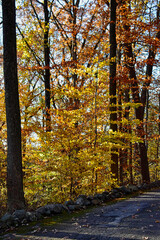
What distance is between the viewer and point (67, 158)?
677 cm

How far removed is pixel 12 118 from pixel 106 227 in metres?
3.34

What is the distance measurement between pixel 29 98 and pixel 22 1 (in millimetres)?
5406

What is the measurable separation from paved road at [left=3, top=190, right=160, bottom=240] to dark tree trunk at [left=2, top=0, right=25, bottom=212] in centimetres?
132

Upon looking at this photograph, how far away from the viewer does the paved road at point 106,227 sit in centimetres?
371

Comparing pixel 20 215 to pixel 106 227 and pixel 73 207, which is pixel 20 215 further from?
pixel 106 227

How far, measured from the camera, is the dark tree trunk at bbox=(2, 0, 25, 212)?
5.48m

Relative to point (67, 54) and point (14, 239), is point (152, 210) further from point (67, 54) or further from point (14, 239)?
point (67, 54)

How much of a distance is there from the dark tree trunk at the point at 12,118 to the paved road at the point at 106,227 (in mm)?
1323

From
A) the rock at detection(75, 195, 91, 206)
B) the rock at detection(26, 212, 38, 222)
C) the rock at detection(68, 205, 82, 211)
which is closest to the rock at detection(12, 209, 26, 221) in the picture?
the rock at detection(26, 212, 38, 222)

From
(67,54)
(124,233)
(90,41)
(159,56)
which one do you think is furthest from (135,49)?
(124,233)

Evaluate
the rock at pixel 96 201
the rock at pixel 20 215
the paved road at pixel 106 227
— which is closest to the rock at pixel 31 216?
the rock at pixel 20 215

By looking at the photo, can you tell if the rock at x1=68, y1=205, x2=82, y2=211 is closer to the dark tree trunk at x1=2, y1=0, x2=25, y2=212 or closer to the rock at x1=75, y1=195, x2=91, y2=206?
the rock at x1=75, y1=195, x2=91, y2=206

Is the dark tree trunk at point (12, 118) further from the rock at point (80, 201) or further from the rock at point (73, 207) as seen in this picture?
the rock at point (80, 201)

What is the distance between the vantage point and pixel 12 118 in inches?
221
